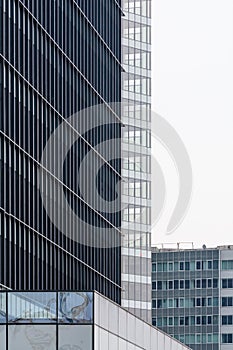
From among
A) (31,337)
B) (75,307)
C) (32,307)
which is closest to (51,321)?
(32,307)

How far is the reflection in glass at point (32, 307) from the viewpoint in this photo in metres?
74.0

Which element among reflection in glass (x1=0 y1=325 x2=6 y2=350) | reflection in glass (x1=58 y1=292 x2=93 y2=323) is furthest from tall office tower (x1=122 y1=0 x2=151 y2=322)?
reflection in glass (x1=0 y1=325 x2=6 y2=350)

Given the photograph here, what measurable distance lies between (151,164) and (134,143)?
339 cm

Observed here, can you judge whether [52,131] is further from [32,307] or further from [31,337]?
[31,337]

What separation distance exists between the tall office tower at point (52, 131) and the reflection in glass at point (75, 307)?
458 inches

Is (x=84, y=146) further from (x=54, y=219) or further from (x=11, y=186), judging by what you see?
(x=11, y=186)

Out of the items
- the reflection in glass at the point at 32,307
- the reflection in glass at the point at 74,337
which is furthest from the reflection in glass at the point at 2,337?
the reflection in glass at the point at 74,337

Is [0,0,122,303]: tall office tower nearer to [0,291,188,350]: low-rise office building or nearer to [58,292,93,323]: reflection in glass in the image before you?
[0,291,188,350]: low-rise office building

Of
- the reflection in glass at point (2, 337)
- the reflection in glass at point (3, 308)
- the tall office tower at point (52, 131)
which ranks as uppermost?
the tall office tower at point (52, 131)

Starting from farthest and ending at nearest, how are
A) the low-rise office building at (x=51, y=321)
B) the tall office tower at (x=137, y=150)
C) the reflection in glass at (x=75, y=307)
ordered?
the tall office tower at (x=137, y=150) < the reflection in glass at (x=75, y=307) < the low-rise office building at (x=51, y=321)

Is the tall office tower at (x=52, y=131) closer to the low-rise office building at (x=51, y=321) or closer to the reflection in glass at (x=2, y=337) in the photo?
the low-rise office building at (x=51, y=321)

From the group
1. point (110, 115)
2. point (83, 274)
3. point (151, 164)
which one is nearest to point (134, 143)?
point (151, 164)

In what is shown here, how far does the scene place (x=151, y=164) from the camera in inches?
6344

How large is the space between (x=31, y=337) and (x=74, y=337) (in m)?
2.38
